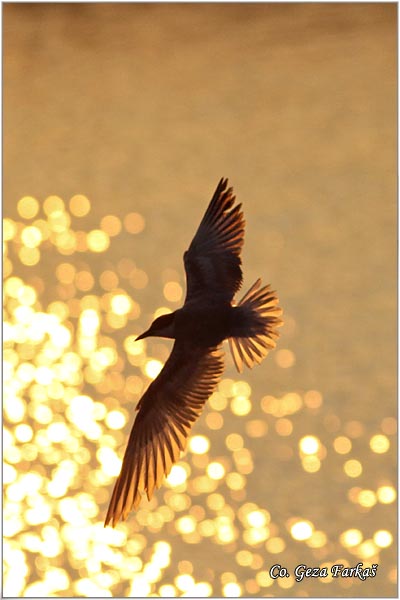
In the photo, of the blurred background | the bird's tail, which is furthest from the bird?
the blurred background

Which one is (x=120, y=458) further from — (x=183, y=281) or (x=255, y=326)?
(x=255, y=326)

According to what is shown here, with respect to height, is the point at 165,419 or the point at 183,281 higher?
the point at 183,281

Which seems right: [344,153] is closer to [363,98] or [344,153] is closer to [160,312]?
[363,98]

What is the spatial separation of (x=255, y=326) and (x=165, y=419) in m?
0.20

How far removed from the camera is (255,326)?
47.4 inches

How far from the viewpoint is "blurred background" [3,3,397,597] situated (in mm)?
2518

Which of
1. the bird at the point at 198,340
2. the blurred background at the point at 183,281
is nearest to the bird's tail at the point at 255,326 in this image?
the bird at the point at 198,340

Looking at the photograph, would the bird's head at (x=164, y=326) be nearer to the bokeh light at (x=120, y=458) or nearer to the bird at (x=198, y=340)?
the bird at (x=198, y=340)

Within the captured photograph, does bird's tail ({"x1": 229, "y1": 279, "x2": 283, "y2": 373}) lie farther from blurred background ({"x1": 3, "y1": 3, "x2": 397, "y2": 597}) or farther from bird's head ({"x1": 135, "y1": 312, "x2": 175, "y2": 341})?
blurred background ({"x1": 3, "y1": 3, "x2": 397, "y2": 597})

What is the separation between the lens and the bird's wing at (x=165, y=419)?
126 cm

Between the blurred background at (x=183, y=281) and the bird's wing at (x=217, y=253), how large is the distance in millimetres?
1229

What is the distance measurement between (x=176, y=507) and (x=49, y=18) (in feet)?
5.88

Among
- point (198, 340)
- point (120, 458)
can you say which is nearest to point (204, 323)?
point (198, 340)

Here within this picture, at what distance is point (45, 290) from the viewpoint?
3.01 metres
